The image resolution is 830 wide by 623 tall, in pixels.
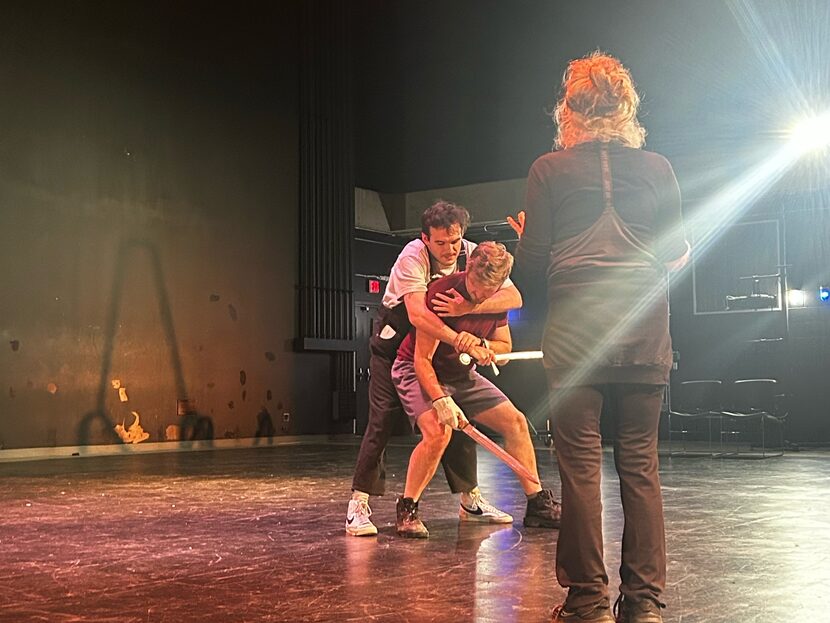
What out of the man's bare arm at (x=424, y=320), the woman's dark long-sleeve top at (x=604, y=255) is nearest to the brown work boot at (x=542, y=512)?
the man's bare arm at (x=424, y=320)

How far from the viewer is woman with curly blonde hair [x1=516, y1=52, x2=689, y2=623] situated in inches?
→ 88.2

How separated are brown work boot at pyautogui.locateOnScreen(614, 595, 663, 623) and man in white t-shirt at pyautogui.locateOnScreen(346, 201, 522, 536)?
1582mm

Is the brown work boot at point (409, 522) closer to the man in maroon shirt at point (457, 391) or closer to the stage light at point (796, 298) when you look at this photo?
the man in maroon shirt at point (457, 391)

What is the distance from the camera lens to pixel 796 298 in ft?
36.1

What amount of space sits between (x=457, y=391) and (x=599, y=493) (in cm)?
178

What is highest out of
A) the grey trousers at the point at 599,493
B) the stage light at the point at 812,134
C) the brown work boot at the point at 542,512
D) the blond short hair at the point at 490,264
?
the stage light at the point at 812,134

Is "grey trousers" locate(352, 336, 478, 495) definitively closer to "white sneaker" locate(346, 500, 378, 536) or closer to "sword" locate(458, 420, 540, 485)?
"white sneaker" locate(346, 500, 378, 536)

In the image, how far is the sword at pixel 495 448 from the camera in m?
3.53

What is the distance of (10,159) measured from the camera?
9.81 m

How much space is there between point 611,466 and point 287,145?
7053 mm

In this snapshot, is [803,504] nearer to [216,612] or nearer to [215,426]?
[216,612]

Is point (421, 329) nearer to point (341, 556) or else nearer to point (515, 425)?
point (515, 425)

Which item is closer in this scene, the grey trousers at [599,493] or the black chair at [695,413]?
the grey trousers at [599,493]

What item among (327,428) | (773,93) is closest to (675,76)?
(773,93)
